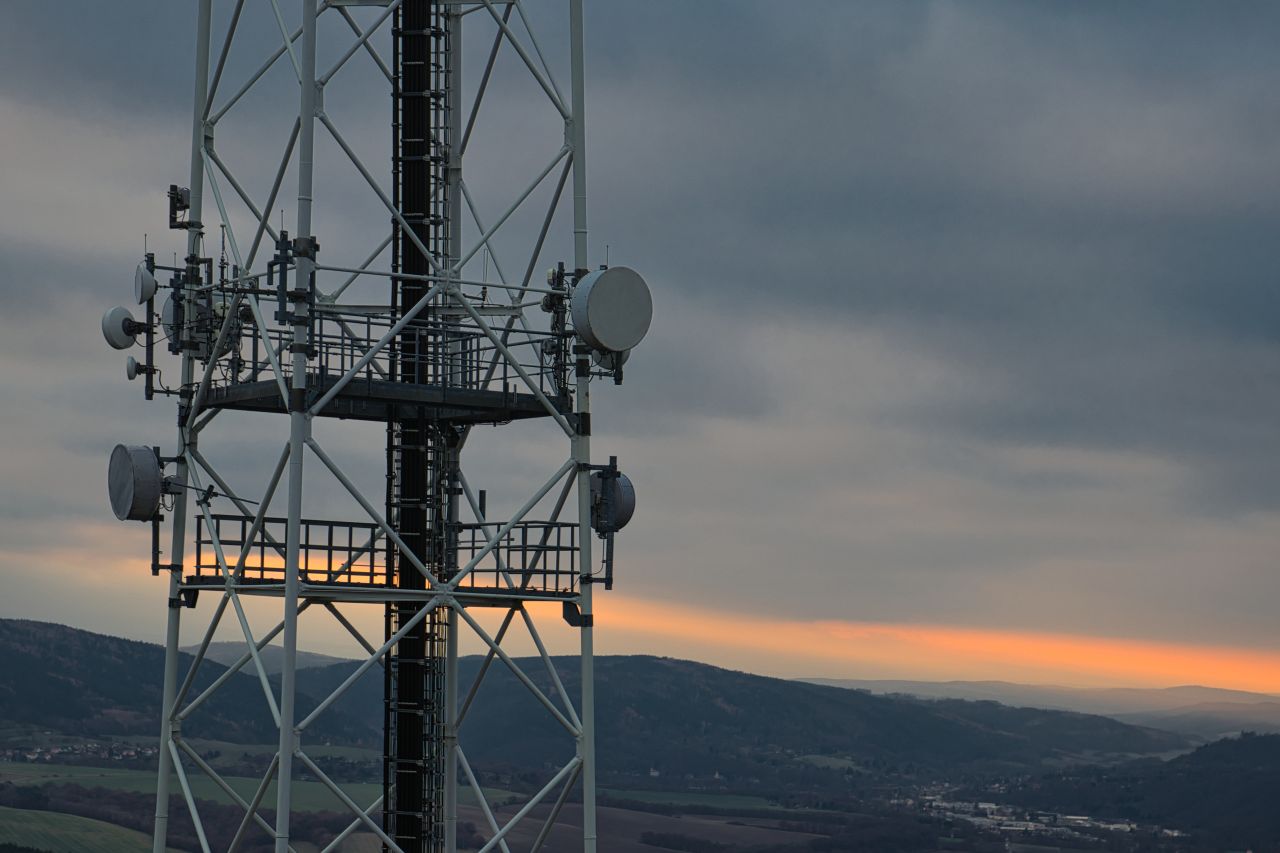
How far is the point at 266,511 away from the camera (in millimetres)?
41375

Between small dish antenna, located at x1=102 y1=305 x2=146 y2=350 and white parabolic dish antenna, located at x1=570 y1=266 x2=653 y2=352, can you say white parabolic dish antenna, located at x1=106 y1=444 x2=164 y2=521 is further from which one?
white parabolic dish antenna, located at x1=570 y1=266 x2=653 y2=352

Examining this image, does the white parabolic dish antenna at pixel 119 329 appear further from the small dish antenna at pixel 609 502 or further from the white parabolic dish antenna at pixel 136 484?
the small dish antenna at pixel 609 502

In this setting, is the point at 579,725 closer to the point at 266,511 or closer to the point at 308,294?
the point at 266,511

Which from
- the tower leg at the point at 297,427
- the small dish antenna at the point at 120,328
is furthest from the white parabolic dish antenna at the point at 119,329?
the tower leg at the point at 297,427

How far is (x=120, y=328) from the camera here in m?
45.9

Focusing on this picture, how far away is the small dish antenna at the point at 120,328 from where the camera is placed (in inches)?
1804

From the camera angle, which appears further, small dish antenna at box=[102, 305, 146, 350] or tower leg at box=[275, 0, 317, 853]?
small dish antenna at box=[102, 305, 146, 350]

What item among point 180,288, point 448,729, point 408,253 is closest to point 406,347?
point 408,253

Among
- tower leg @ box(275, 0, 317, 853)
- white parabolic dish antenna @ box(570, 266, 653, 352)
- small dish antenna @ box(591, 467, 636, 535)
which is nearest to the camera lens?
tower leg @ box(275, 0, 317, 853)

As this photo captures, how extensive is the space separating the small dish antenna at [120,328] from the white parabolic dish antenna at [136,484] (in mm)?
2566

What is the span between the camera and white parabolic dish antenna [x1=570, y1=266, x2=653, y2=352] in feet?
139

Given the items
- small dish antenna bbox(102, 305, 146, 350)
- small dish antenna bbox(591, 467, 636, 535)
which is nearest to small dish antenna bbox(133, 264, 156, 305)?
small dish antenna bbox(102, 305, 146, 350)

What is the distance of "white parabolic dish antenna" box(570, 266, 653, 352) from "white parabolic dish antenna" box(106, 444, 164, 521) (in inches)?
409

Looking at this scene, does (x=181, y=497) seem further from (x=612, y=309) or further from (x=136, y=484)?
(x=612, y=309)
